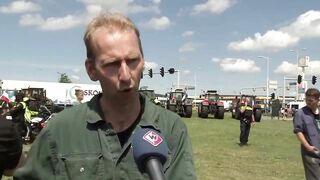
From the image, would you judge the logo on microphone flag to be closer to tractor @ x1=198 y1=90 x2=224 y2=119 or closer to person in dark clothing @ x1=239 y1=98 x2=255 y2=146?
person in dark clothing @ x1=239 y1=98 x2=255 y2=146

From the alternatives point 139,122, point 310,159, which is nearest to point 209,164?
point 310,159

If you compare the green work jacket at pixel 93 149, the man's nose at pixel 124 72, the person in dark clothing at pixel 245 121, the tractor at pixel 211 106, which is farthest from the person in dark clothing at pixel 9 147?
the tractor at pixel 211 106

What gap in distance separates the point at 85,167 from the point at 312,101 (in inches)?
236

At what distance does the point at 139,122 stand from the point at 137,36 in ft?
1.11

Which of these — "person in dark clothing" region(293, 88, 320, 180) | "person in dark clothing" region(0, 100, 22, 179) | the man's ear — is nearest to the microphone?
the man's ear

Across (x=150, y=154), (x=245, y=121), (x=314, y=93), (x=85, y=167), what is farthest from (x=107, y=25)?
(x=245, y=121)

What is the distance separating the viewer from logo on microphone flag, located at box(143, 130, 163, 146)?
166cm

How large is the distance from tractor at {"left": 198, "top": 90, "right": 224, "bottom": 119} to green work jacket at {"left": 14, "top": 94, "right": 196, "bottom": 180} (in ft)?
131

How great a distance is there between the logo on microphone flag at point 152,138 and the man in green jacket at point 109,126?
9.9 inches

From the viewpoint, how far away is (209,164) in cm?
1338

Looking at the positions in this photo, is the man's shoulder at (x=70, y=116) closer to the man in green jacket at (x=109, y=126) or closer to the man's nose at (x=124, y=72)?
the man in green jacket at (x=109, y=126)

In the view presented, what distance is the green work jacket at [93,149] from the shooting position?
78.1 inches

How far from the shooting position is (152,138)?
5.54ft

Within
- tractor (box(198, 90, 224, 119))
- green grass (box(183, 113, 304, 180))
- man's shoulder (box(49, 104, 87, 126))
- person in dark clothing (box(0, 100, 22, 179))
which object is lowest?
green grass (box(183, 113, 304, 180))
